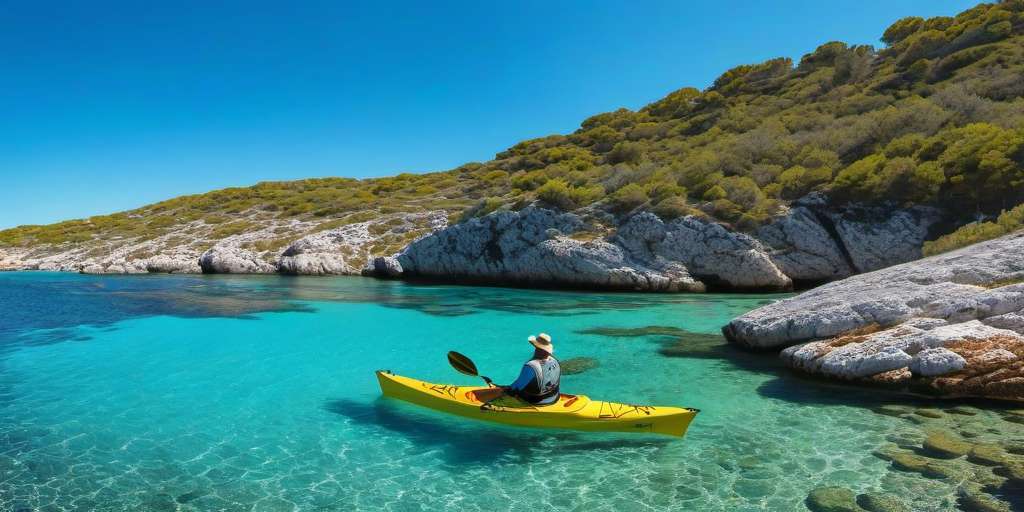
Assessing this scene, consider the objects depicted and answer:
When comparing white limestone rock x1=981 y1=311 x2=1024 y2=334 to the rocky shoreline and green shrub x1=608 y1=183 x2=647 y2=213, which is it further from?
Result: green shrub x1=608 y1=183 x2=647 y2=213

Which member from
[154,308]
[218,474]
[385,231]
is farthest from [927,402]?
[385,231]

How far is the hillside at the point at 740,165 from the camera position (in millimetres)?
31422

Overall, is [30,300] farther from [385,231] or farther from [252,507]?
[252,507]

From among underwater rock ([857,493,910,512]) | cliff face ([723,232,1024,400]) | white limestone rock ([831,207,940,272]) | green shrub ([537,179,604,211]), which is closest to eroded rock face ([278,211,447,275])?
green shrub ([537,179,604,211])

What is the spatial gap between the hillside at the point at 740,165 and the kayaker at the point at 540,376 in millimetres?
27781

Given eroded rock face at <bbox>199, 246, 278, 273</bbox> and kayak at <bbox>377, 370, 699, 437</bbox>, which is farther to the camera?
eroded rock face at <bbox>199, 246, 278, 273</bbox>

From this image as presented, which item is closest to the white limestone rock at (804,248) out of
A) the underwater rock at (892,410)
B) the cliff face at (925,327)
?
the cliff face at (925,327)

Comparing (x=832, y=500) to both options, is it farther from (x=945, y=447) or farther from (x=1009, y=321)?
(x=1009, y=321)

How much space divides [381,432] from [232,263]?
4803 cm

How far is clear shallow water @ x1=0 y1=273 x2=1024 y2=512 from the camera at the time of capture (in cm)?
721

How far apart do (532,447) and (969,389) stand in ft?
28.0

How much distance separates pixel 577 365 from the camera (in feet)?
49.0

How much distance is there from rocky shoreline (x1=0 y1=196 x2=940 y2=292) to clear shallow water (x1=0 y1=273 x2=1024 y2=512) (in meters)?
13.6

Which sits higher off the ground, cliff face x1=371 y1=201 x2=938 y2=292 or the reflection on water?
cliff face x1=371 y1=201 x2=938 y2=292
